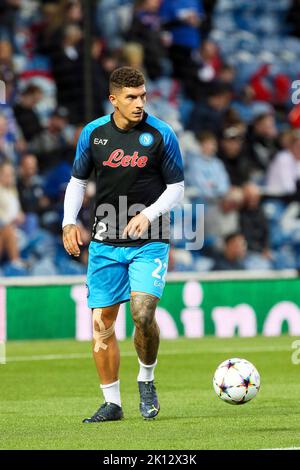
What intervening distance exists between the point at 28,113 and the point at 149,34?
9.86 ft

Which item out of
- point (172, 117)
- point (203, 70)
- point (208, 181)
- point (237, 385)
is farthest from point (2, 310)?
point (237, 385)

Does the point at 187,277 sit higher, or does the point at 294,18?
the point at 294,18

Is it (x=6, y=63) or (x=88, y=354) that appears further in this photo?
(x=6, y=63)

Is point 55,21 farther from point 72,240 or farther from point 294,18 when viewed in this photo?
point 72,240

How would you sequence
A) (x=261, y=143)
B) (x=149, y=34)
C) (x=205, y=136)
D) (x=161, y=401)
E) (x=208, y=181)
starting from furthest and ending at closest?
1. (x=149, y=34)
2. (x=261, y=143)
3. (x=205, y=136)
4. (x=208, y=181)
5. (x=161, y=401)

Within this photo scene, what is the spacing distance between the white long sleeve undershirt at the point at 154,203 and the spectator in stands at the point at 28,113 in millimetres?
8871

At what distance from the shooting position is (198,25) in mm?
20359

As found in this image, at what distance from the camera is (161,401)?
9.52 meters

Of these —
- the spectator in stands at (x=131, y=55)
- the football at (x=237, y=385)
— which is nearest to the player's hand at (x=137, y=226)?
the football at (x=237, y=385)

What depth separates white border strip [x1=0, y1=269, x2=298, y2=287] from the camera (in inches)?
605

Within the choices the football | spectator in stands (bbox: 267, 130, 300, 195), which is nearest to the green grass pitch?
the football

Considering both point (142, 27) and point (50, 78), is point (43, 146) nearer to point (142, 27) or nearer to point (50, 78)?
point (50, 78)

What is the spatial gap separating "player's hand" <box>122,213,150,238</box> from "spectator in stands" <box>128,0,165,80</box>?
37.2 feet
